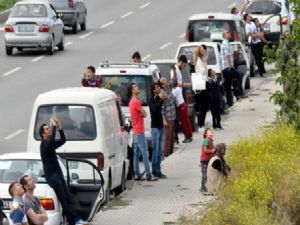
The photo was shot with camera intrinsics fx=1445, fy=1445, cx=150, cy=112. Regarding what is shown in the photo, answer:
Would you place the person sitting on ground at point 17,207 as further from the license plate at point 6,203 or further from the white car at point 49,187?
the license plate at point 6,203

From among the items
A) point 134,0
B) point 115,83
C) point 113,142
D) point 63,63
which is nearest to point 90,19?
point 134,0

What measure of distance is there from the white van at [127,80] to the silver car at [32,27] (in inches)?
637

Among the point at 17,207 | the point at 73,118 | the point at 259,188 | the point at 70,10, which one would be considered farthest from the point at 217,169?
the point at 70,10

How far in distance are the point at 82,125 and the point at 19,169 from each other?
110 inches

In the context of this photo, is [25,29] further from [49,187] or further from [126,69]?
[49,187]

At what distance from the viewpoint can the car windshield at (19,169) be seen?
20344 mm

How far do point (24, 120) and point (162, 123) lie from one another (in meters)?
8.10

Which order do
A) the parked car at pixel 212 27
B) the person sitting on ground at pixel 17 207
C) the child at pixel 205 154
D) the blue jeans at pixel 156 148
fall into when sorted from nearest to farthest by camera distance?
the person sitting on ground at pixel 17 207 → the child at pixel 205 154 → the blue jeans at pixel 156 148 → the parked car at pixel 212 27

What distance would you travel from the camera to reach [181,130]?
31.2m

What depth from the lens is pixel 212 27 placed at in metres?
39.4

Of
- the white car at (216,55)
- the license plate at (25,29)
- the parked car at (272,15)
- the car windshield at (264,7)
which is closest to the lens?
the white car at (216,55)

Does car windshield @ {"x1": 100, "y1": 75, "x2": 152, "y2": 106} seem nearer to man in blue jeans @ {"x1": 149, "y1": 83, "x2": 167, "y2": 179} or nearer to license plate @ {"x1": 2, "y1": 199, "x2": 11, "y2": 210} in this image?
man in blue jeans @ {"x1": 149, "y1": 83, "x2": 167, "y2": 179}

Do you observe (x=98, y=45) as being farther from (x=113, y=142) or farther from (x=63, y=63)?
(x=113, y=142)

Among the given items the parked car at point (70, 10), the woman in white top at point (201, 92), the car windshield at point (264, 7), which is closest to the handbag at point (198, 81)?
the woman in white top at point (201, 92)
